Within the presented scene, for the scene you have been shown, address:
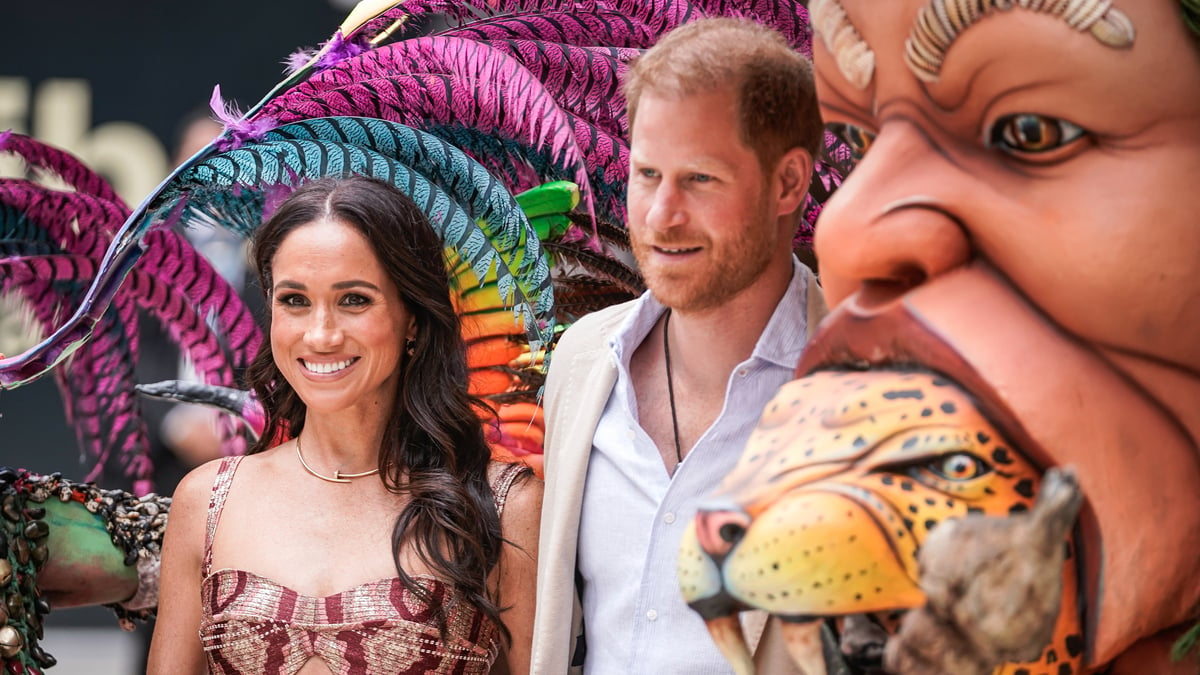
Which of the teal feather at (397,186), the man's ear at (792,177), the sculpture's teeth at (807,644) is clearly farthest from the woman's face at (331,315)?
the sculpture's teeth at (807,644)

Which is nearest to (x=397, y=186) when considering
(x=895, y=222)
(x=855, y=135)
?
(x=855, y=135)

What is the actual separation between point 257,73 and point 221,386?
1570 millimetres

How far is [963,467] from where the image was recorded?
915 millimetres

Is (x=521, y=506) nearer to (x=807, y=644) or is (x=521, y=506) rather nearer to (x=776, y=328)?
(x=776, y=328)

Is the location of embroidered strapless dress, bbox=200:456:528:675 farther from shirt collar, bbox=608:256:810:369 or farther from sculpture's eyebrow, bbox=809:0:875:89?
sculpture's eyebrow, bbox=809:0:875:89

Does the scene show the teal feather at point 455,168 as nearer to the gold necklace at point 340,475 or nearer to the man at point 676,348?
the man at point 676,348

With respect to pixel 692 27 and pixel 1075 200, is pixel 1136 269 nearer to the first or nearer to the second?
pixel 1075 200

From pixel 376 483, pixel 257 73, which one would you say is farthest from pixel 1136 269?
pixel 257 73

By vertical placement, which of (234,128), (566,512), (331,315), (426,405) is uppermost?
(234,128)

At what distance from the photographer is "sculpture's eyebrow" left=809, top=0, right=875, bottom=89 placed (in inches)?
41.0

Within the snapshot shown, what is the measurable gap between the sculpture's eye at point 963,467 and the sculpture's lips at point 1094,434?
0.10 ft

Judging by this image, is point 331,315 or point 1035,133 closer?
point 1035,133

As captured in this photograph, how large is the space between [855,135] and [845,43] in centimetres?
10

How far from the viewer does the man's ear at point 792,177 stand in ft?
5.17
